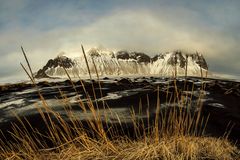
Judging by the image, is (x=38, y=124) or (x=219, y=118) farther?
(x=219, y=118)

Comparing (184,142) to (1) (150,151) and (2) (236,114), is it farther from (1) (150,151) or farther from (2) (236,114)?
(2) (236,114)

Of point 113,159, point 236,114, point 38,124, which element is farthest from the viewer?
point 236,114

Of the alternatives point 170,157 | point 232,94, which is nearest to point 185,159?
point 170,157

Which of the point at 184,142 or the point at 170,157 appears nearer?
the point at 170,157

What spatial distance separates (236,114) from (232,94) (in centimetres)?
913

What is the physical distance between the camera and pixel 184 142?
573cm

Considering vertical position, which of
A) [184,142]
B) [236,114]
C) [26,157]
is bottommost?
[236,114]

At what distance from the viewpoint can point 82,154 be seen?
5.81 metres

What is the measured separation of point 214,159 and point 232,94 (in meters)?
26.8

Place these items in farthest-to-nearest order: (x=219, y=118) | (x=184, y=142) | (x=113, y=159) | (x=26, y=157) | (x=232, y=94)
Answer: (x=232, y=94), (x=219, y=118), (x=26, y=157), (x=184, y=142), (x=113, y=159)

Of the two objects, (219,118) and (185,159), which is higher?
(185,159)

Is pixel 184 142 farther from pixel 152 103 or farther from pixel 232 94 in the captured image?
pixel 232 94

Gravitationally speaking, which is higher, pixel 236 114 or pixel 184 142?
pixel 184 142

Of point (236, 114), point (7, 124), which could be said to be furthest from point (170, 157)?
point (236, 114)
